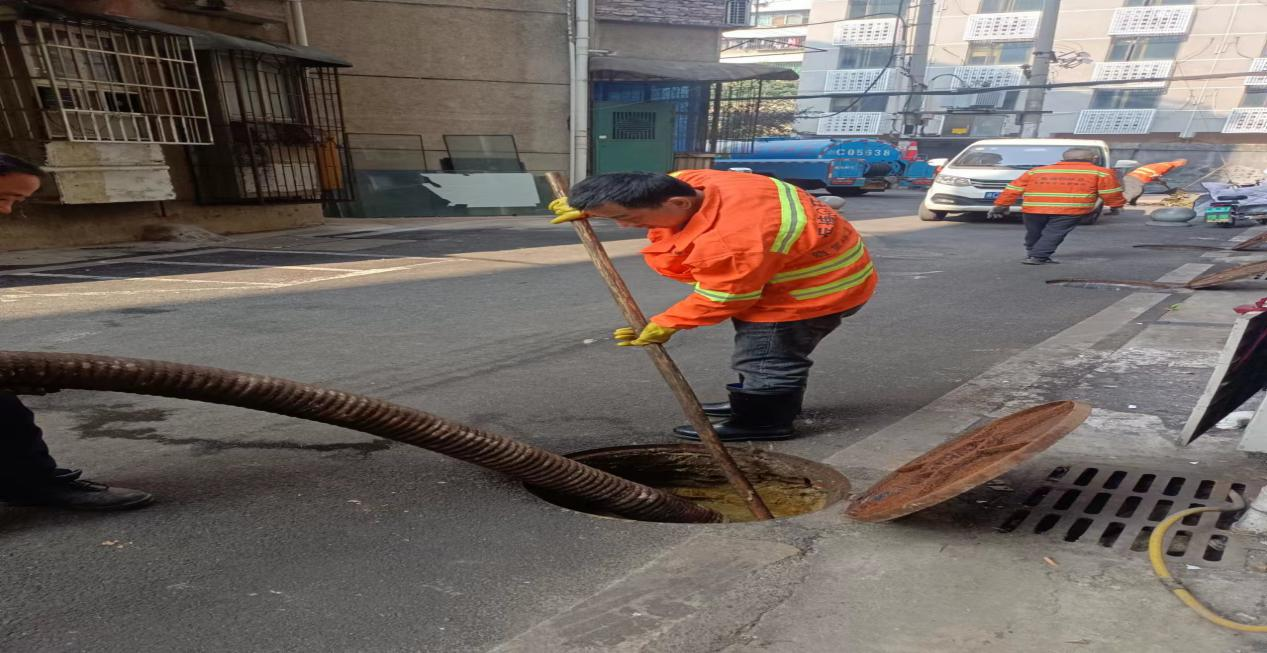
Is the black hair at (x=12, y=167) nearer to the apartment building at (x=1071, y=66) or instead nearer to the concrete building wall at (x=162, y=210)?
the concrete building wall at (x=162, y=210)

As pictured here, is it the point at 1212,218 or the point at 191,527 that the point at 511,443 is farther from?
the point at 1212,218

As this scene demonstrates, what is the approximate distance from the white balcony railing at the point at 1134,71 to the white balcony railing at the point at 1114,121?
128cm

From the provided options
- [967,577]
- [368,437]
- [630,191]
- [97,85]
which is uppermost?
[630,191]

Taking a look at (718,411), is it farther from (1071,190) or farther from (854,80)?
(854,80)

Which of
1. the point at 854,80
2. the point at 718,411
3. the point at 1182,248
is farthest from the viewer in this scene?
the point at 854,80

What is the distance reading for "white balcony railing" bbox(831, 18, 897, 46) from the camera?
138ft

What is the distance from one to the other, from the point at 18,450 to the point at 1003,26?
44.7 metres

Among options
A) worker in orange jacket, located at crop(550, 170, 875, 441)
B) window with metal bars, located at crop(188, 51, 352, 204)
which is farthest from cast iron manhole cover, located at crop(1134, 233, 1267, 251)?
window with metal bars, located at crop(188, 51, 352, 204)

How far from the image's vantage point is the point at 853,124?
42.4 metres

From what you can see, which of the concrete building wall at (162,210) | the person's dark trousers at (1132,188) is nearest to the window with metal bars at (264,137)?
the concrete building wall at (162,210)

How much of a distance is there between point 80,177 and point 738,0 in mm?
15656

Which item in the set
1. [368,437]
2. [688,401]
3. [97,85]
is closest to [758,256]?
[688,401]

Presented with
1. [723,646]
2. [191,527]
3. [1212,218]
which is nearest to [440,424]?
[191,527]

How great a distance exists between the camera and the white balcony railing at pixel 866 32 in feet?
138
